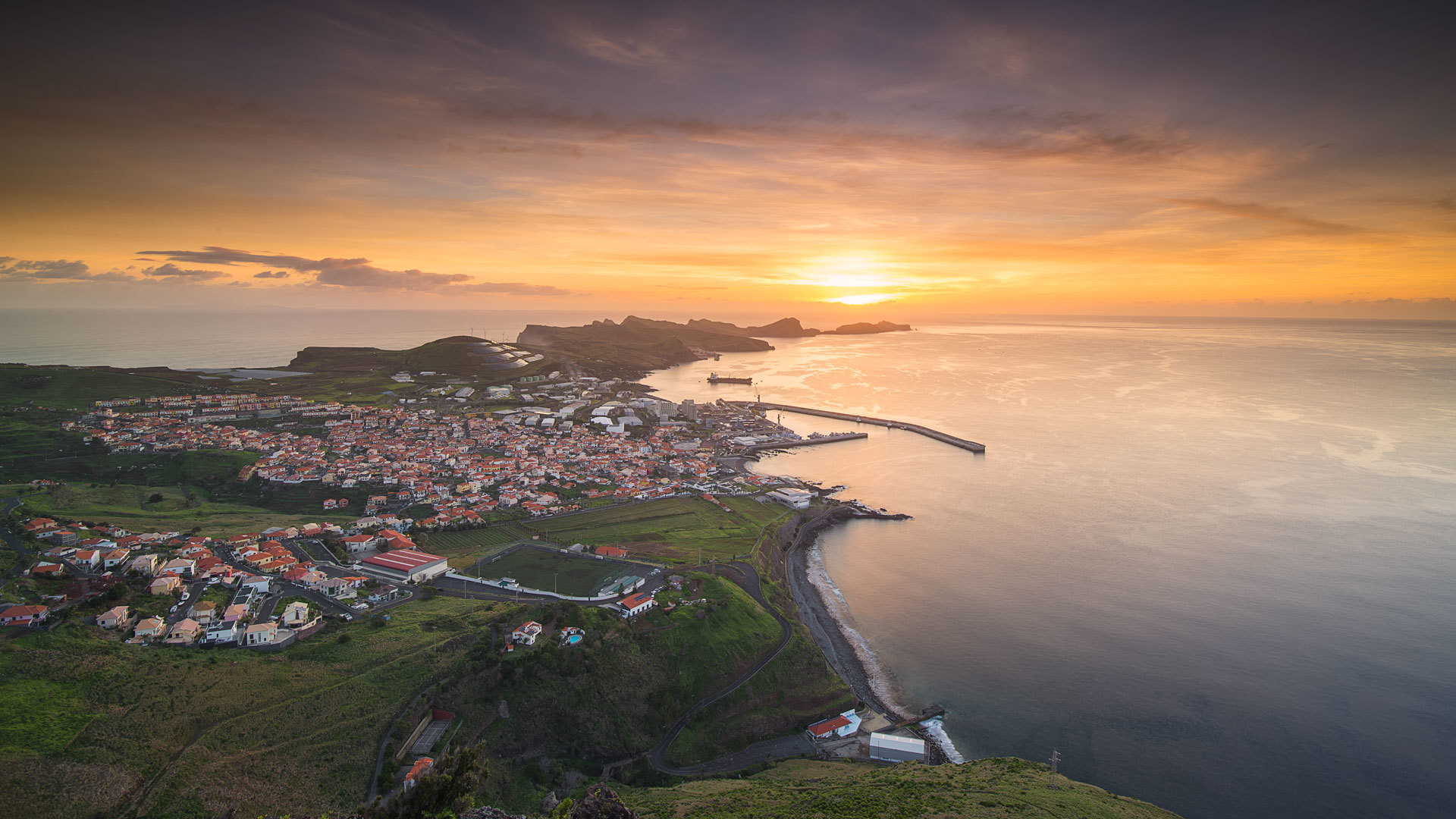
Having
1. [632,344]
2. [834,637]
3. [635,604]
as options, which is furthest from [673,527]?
[632,344]

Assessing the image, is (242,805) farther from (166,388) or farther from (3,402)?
(166,388)

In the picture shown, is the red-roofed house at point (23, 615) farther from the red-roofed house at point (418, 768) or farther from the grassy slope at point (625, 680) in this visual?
the grassy slope at point (625, 680)

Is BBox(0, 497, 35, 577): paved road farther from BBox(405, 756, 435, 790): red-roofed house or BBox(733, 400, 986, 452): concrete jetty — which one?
BBox(733, 400, 986, 452): concrete jetty

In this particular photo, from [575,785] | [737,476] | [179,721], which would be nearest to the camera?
[179,721]

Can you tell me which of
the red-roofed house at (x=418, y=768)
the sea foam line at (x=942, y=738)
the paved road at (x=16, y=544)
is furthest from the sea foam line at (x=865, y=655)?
the paved road at (x=16, y=544)

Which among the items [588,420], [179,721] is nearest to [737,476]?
[588,420]
